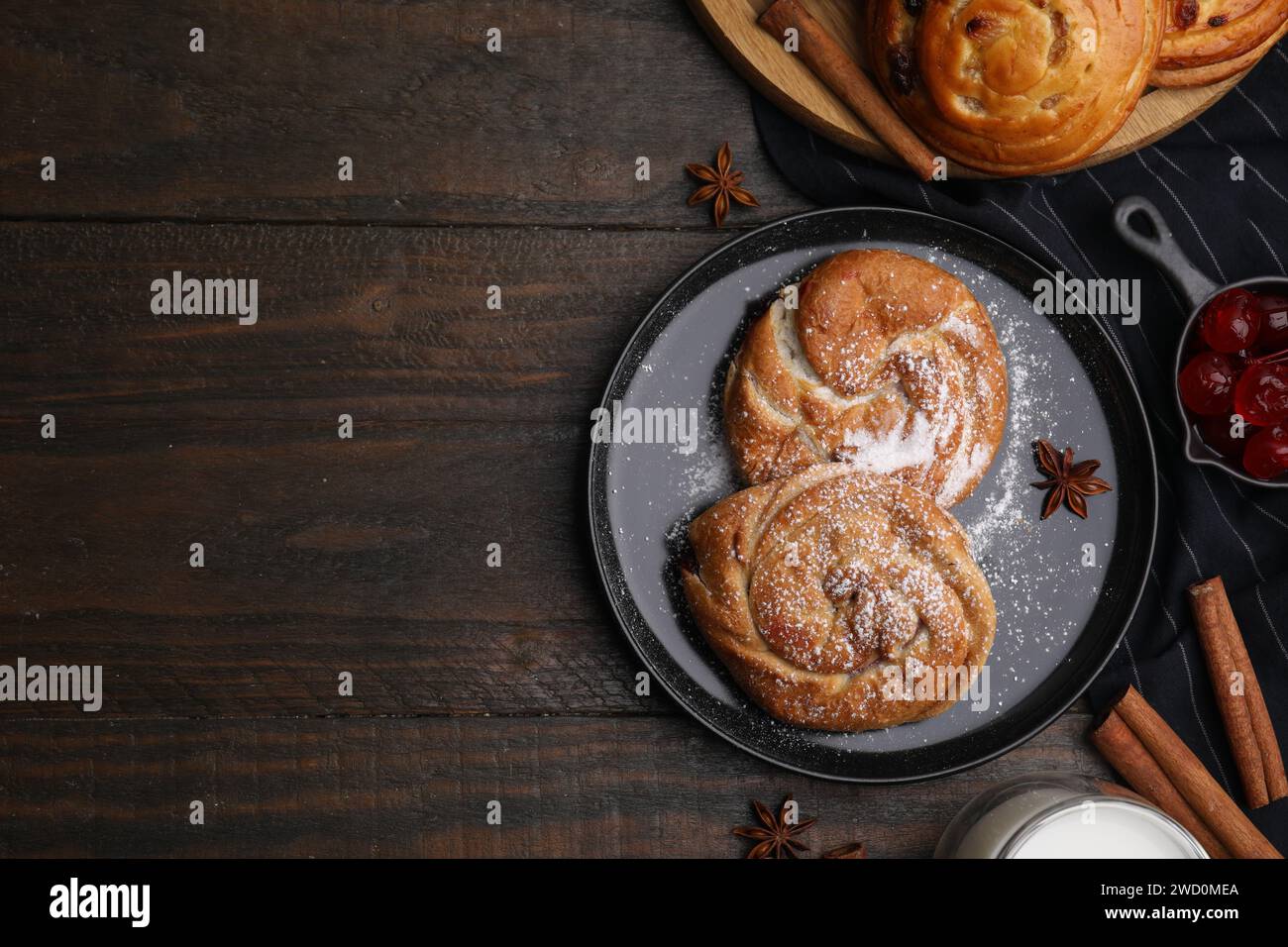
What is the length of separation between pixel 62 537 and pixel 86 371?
261mm

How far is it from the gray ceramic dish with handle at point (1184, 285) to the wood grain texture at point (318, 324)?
2.35ft

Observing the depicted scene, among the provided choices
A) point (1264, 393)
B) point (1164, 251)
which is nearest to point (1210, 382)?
point (1264, 393)

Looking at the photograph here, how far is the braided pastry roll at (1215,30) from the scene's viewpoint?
4.84 ft

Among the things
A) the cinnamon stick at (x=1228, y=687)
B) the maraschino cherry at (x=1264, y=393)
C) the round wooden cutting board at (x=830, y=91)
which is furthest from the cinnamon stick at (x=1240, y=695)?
the round wooden cutting board at (x=830, y=91)

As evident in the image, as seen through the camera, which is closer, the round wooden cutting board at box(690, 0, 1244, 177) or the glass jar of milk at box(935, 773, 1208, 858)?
the glass jar of milk at box(935, 773, 1208, 858)

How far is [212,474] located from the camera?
1.61 meters

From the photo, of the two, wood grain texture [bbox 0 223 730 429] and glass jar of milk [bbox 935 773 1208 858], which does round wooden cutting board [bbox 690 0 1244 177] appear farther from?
glass jar of milk [bbox 935 773 1208 858]

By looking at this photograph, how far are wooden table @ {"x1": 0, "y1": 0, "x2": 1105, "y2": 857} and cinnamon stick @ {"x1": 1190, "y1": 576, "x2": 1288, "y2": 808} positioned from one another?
226 millimetres

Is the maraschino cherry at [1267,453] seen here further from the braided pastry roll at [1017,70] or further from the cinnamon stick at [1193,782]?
the braided pastry roll at [1017,70]

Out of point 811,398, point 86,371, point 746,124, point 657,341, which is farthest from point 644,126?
point 86,371

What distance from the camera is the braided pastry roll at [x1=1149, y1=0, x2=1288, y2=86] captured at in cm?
147

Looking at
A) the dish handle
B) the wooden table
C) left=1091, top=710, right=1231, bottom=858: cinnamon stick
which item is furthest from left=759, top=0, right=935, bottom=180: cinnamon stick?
left=1091, top=710, right=1231, bottom=858: cinnamon stick
